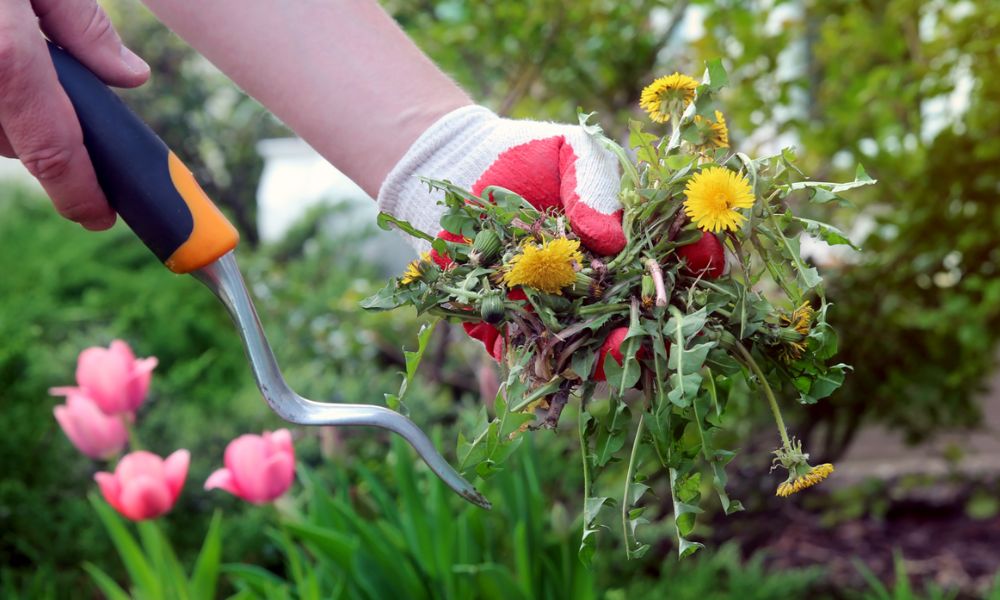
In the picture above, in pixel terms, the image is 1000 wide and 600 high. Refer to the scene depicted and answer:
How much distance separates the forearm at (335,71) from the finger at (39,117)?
7.5 inches

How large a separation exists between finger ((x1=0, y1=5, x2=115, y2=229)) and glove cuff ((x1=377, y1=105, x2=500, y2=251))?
0.98 feet

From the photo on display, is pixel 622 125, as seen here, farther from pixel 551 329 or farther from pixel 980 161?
pixel 551 329

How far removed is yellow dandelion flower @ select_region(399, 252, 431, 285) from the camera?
0.82 m

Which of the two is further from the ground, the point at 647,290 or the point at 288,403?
the point at 647,290

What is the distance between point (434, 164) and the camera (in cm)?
105

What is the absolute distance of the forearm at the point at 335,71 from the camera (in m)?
1.09

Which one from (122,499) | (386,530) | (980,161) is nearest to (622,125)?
(980,161)

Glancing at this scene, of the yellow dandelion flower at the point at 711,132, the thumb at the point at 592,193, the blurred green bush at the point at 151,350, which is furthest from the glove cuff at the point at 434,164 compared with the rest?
the blurred green bush at the point at 151,350

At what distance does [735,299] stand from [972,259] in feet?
6.78

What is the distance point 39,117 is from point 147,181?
0.11m

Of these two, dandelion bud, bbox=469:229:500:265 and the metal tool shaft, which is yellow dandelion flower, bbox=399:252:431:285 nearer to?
dandelion bud, bbox=469:229:500:265

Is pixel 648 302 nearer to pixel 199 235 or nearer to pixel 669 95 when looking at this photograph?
pixel 669 95

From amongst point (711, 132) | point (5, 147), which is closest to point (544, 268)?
point (711, 132)

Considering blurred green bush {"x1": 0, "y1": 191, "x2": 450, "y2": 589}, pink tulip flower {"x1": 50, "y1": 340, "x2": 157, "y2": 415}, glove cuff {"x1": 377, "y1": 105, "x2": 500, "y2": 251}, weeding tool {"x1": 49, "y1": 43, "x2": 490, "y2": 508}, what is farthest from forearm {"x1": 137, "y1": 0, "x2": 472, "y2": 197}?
blurred green bush {"x1": 0, "y1": 191, "x2": 450, "y2": 589}
